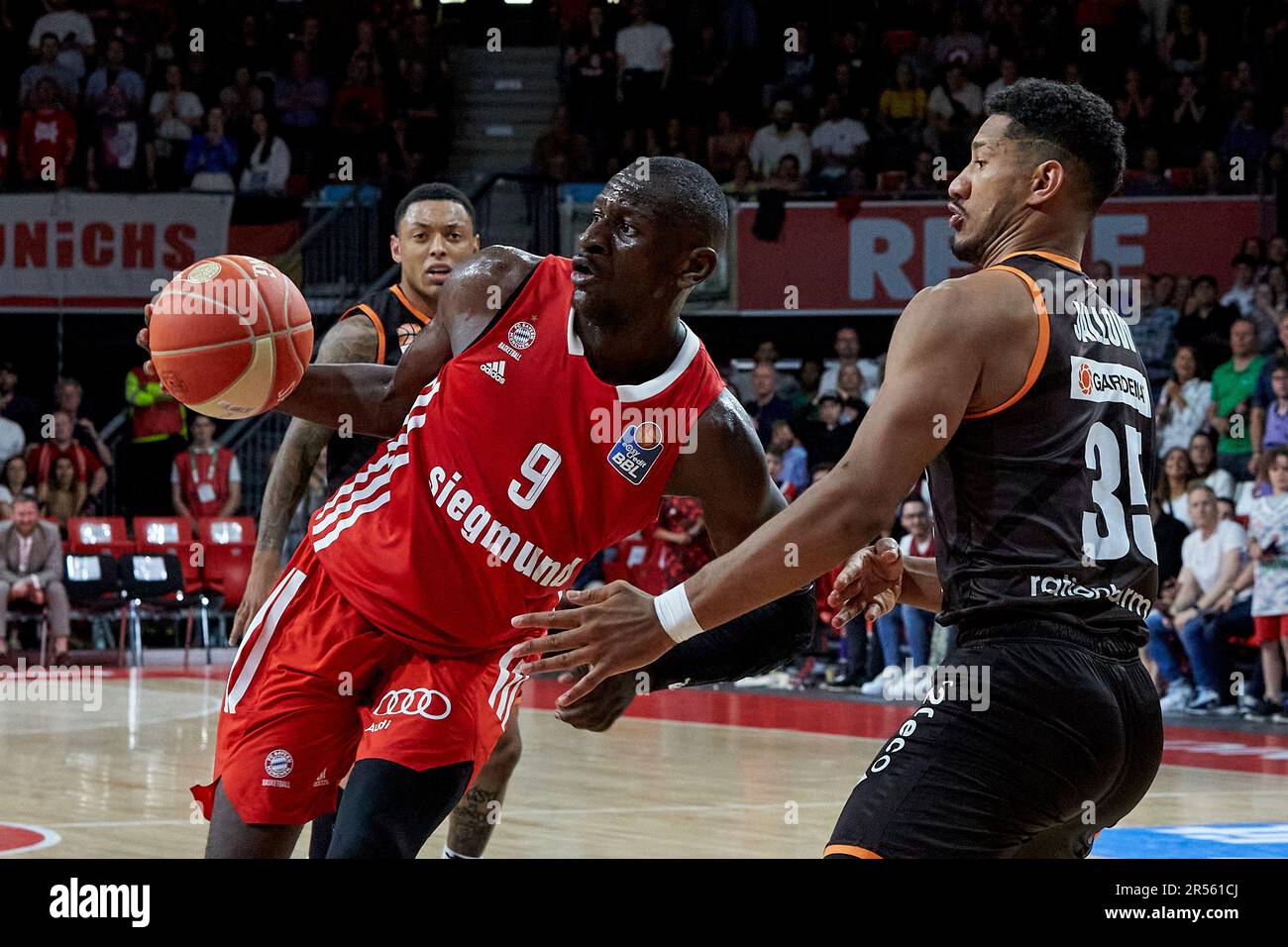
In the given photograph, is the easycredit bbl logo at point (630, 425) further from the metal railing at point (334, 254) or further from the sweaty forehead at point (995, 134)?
the metal railing at point (334, 254)

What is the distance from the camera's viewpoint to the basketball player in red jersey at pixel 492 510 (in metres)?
3.70

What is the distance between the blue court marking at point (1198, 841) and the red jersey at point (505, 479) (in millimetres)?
3434

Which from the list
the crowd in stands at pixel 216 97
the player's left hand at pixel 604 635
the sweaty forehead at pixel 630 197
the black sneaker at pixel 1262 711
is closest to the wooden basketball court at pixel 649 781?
the black sneaker at pixel 1262 711

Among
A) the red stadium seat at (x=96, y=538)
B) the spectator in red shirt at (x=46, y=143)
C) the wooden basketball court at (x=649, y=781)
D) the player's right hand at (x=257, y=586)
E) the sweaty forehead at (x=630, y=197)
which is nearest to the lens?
the sweaty forehead at (x=630, y=197)

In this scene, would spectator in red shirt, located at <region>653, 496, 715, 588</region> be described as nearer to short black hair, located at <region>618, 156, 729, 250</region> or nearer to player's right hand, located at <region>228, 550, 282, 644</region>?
player's right hand, located at <region>228, 550, 282, 644</region>

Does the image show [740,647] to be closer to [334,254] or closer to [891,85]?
[334,254]

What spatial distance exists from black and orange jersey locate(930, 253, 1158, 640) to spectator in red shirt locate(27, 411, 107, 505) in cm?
1350

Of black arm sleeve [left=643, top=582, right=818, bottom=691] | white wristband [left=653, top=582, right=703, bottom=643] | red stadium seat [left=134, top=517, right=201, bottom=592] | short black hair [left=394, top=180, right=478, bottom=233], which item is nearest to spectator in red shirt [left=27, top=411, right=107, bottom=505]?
red stadium seat [left=134, top=517, right=201, bottom=592]

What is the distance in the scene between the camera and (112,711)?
1173 cm

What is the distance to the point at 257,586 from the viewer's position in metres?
5.21

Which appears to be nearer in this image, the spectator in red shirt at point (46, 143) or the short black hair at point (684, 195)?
the short black hair at point (684, 195)

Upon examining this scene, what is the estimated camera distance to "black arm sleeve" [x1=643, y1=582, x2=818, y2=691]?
12.1 feet
